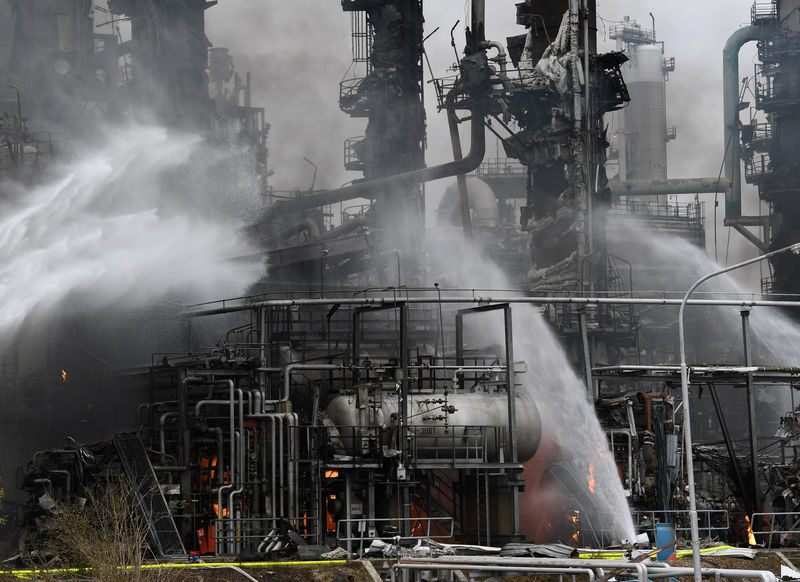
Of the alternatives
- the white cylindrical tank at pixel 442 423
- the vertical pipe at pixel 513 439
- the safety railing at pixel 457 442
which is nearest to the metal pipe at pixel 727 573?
the white cylindrical tank at pixel 442 423

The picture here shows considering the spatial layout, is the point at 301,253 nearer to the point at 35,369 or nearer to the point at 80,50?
the point at 35,369

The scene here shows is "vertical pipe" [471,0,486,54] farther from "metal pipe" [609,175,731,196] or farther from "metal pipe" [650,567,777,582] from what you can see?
"metal pipe" [650,567,777,582]

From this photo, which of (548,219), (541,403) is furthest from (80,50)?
(541,403)

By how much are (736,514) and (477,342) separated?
13.2m

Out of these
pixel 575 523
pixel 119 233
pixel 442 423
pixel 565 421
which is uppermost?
pixel 119 233

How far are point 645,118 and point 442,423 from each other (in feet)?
219

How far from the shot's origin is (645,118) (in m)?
99.1

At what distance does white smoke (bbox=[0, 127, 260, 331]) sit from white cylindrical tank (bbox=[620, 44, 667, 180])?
48.5 meters

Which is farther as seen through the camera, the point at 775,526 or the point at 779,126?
the point at 779,126

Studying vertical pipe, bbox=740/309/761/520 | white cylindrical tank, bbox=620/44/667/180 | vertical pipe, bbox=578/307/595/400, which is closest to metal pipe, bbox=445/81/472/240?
vertical pipe, bbox=578/307/595/400

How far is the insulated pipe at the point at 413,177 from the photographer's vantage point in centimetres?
5706

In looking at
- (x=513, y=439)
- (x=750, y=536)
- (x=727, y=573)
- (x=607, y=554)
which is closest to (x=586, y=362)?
(x=513, y=439)

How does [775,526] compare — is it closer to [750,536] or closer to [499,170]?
[750,536]

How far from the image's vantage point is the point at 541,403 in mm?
42188
